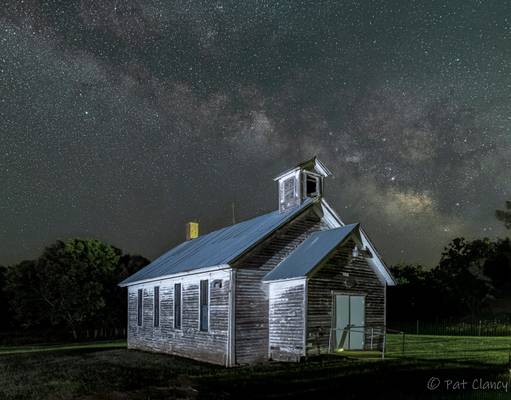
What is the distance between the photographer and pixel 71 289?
50.8 m

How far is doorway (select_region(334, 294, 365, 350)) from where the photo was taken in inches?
911

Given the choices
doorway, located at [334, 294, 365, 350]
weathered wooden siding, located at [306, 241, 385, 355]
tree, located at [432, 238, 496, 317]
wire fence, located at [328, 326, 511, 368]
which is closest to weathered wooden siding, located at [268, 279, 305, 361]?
weathered wooden siding, located at [306, 241, 385, 355]

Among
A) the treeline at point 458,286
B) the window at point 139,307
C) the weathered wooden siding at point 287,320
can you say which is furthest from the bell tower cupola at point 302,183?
the treeline at point 458,286

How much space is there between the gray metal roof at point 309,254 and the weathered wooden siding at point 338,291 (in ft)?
1.44

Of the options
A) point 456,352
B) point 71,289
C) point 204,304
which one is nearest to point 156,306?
point 204,304

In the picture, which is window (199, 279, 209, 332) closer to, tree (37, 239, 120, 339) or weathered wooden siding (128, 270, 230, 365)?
weathered wooden siding (128, 270, 230, 365)

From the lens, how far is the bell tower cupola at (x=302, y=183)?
26.9 m

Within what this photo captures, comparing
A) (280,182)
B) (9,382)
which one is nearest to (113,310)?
(280,182)

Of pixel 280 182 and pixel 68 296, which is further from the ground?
pixel 280 182

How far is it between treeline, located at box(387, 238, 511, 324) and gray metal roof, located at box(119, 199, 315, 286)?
23215mm

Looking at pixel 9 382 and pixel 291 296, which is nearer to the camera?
pixel 9 382

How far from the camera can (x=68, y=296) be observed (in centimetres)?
5069

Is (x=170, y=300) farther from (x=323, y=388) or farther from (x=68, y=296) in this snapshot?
(x=68, y=296)

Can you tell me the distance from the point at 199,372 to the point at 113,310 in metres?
37.0
